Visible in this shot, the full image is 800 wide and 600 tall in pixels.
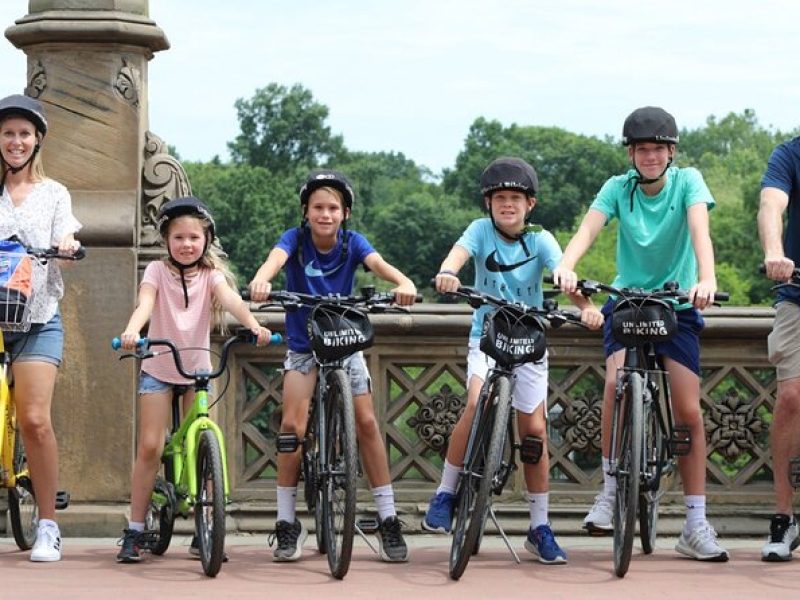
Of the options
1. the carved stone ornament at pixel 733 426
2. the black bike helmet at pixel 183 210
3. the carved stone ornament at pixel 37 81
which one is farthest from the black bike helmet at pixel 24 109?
the carved stone ornament at pixel 733 426

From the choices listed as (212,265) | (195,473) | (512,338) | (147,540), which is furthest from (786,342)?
(147,540)

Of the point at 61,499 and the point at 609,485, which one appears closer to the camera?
the point at 609,485

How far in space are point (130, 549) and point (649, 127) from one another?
309 cm

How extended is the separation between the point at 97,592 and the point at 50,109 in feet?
11.2

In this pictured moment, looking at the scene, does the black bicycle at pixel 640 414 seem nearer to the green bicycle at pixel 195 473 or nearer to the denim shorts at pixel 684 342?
the denim shorts at pixel 684 342

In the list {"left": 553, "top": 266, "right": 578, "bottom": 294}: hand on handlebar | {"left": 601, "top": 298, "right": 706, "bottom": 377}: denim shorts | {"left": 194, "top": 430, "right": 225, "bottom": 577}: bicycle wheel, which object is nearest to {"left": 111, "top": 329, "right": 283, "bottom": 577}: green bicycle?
{"left": 194, "top": 430, "right": 225, "bottom": 577}: bicycle wheel

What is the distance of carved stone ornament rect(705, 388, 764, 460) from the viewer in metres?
10.2

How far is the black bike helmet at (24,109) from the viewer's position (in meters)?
8.60

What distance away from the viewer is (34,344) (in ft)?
28.2

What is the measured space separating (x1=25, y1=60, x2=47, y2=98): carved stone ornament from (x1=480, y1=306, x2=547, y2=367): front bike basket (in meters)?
3.23

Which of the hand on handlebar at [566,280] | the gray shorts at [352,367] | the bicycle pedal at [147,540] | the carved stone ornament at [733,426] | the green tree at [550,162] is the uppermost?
the green tree at [550,162]

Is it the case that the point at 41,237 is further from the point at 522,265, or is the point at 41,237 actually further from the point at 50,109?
the point at 522,265

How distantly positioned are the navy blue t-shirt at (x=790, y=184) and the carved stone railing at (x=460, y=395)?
126 centimetres

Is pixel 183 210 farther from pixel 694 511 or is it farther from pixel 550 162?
pixel 550 162
